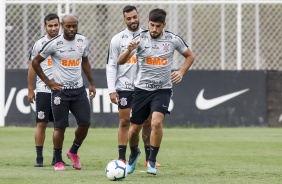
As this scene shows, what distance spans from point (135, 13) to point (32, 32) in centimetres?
1000

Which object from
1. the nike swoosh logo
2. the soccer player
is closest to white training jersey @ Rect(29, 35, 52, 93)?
the soccer player

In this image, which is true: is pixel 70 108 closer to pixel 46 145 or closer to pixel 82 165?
pixel 82 165

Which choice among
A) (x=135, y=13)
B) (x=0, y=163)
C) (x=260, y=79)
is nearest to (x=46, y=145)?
(x=0, y=163)

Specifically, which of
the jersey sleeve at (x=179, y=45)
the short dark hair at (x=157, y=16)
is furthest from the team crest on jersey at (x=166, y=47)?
the short dark hair at (x=157, y=16)

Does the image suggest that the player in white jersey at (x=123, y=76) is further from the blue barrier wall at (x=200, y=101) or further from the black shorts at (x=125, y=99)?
the blue barrier wall at (x=200, y=101)

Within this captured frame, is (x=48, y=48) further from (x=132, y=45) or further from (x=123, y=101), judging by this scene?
(x=132, y=45)

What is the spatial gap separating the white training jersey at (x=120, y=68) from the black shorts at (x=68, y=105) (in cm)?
40

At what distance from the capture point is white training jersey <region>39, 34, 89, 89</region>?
478 inches

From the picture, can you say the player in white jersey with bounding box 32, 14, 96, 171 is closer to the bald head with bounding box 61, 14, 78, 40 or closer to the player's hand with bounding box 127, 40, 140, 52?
the bald head with bounding box 61, 14, 78, 40

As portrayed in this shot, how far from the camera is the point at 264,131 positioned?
20281 mm

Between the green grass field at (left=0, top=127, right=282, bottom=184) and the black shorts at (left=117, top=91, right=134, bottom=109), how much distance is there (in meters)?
0.83

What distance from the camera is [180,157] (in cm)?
1398

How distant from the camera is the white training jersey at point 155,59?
11.4 metres

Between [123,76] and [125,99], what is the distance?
313 mm
